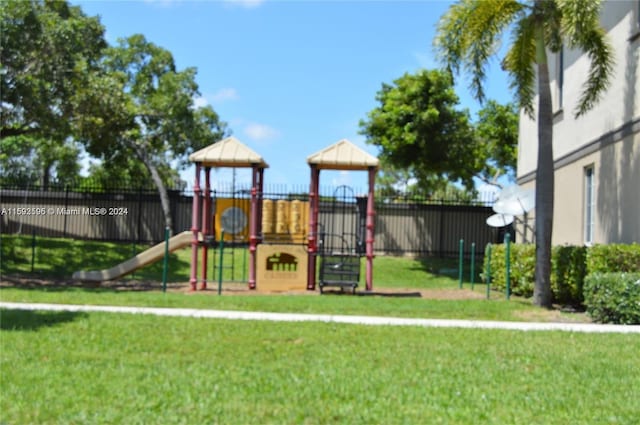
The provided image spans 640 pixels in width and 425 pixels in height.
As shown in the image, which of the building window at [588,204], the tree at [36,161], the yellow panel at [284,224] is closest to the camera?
the building window at [588,204]

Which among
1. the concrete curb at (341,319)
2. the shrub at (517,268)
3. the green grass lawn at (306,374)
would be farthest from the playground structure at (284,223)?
the green grass lawn at (306,374)

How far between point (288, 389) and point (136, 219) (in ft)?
73.3

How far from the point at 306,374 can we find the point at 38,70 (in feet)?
41.0

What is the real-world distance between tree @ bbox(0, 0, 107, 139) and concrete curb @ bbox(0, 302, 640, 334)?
5.81 m

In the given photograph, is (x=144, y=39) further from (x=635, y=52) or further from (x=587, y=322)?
(x=587, y=322)

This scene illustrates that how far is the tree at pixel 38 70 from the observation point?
51.0 ft

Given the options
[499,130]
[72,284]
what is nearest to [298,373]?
[72,284]

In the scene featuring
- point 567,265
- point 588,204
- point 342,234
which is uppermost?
point 588,204

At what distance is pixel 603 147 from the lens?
1489 centimetres

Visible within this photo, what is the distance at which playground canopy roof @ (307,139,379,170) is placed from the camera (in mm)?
16859

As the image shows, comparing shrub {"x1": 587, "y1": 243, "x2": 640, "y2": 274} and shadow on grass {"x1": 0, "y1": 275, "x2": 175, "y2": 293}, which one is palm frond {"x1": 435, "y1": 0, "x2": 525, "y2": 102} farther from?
shadow on grass {"x1": 0, "y1": 275, "x2": 175, "y2": 293}

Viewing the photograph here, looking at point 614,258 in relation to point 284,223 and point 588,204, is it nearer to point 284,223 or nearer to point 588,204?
point 588,204

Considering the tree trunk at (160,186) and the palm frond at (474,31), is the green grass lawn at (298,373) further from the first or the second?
the tree trunk at (160,186)

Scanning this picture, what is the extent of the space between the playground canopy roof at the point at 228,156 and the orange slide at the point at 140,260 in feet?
7.25
